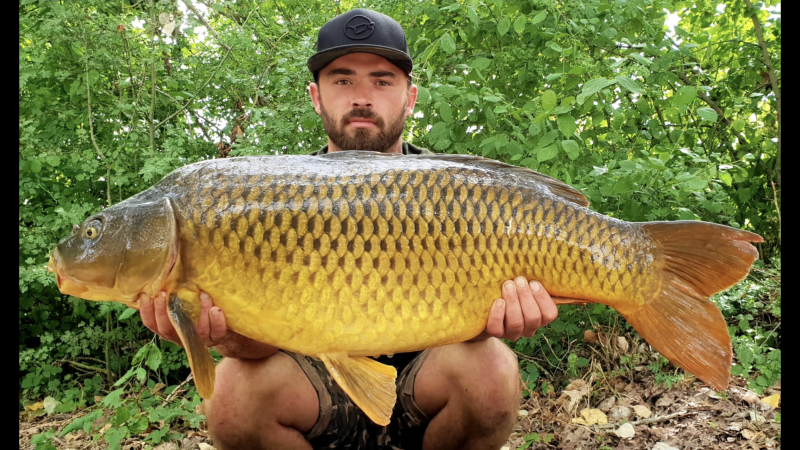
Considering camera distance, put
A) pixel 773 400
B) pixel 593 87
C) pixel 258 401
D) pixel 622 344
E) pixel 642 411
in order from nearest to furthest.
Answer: pixel 258 401
pixel 593 87
pixel 773 400
pixel 642 411
pixel 622 344

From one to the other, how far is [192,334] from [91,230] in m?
0.30

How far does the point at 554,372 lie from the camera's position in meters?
2.56

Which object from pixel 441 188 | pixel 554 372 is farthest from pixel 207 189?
pixel 554 372

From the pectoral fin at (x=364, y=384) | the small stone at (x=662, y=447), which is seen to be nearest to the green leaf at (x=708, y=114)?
the small stone at (x=662, y=447)

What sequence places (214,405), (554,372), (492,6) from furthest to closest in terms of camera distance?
(554,372)
(492,6)
(214,405)

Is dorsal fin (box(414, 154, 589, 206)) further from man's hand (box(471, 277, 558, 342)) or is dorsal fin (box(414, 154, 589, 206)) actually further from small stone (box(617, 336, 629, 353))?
small stone (box(617, 336, 629, 353))

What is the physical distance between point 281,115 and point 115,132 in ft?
2.85

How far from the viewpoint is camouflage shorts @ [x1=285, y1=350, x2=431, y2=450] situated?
1622 millimetres

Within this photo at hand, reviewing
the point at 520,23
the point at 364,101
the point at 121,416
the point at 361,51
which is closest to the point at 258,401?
the point at 121,416

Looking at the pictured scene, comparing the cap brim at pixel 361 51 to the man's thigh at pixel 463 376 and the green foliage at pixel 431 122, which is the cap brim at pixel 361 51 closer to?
the green foliage at pixel 431 122

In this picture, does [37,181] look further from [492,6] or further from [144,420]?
[492,6]

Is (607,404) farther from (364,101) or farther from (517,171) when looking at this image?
(364,101)

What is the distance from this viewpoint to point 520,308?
1.25 m

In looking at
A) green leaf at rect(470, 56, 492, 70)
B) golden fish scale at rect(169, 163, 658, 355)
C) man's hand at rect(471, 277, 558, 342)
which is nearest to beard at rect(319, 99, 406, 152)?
green leaf at rect(470, 56, 492, 70)
